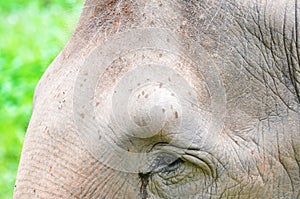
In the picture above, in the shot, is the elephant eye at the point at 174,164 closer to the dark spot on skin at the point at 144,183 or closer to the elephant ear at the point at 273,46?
the dark spot on skin at the point at 144,183

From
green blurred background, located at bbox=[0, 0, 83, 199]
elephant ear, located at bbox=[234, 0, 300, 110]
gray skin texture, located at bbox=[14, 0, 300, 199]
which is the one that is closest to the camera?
gray skin texture, located at bbox=[14, 0, 300, 199]

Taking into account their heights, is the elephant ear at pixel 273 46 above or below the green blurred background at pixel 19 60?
below

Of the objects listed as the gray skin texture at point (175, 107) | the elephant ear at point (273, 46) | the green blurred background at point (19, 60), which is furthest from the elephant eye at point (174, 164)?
the green blurred background at point (19, 60)

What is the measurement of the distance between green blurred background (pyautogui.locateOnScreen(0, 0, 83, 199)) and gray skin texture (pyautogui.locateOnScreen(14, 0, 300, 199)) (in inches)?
74.7

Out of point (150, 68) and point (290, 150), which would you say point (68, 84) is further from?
point (290, 150)

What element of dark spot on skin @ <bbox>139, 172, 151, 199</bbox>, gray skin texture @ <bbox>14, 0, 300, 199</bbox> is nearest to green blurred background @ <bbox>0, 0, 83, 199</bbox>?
gray skin texture @ <bbox>14, 0, 300, 199</bbox>

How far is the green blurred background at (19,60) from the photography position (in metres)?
6.70

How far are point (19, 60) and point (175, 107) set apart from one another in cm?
528

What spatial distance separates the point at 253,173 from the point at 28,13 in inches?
277

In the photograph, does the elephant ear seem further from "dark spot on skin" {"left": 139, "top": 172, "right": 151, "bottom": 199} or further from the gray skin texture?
"dark spot on skin" {"left": 139, "top": 172, "right": 151, "bottom": 199}

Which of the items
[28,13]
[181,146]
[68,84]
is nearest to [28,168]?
[68,84]

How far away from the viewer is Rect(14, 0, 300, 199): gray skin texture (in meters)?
3.12

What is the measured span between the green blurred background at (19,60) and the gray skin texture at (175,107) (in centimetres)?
190

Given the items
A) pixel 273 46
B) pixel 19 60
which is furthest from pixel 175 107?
pixel 19 60
